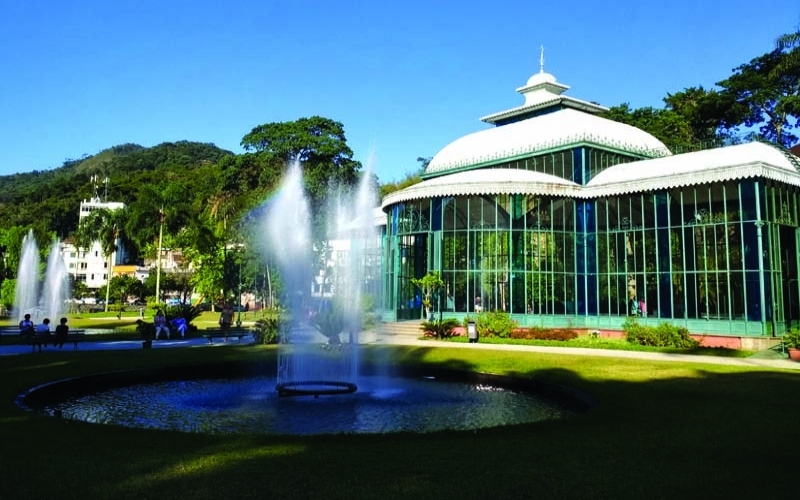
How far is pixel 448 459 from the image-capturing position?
670cm

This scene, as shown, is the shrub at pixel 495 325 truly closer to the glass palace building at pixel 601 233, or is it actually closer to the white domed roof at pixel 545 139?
the glass palace building at pixel 601 233

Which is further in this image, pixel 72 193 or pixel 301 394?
pixel 72 193

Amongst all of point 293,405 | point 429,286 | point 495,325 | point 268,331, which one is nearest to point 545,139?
point 429,286

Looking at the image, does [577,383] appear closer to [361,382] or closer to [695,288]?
[361,382]

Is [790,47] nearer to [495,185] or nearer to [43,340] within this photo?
[495,185]

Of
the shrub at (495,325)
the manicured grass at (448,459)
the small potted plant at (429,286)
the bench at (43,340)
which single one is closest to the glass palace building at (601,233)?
the small potted plant at (429,286)

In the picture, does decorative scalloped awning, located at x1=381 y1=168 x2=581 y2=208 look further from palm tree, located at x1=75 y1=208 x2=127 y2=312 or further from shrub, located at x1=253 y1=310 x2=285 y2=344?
palm tree, located at x1=75 y1=208 x2=127 y2=312

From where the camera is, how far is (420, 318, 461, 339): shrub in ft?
85.8

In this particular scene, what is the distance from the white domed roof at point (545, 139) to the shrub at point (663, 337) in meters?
12.0

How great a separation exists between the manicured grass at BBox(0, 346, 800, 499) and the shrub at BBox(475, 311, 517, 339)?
1448 cm

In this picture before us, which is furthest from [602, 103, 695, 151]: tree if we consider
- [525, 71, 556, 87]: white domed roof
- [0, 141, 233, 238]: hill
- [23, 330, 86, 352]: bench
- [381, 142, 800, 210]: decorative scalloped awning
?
[0, 141, 233, 238]: hill

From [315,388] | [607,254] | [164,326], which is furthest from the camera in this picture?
[607,254]

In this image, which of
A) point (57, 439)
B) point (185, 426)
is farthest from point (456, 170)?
point (57, 439)

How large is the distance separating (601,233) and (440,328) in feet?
32.0
